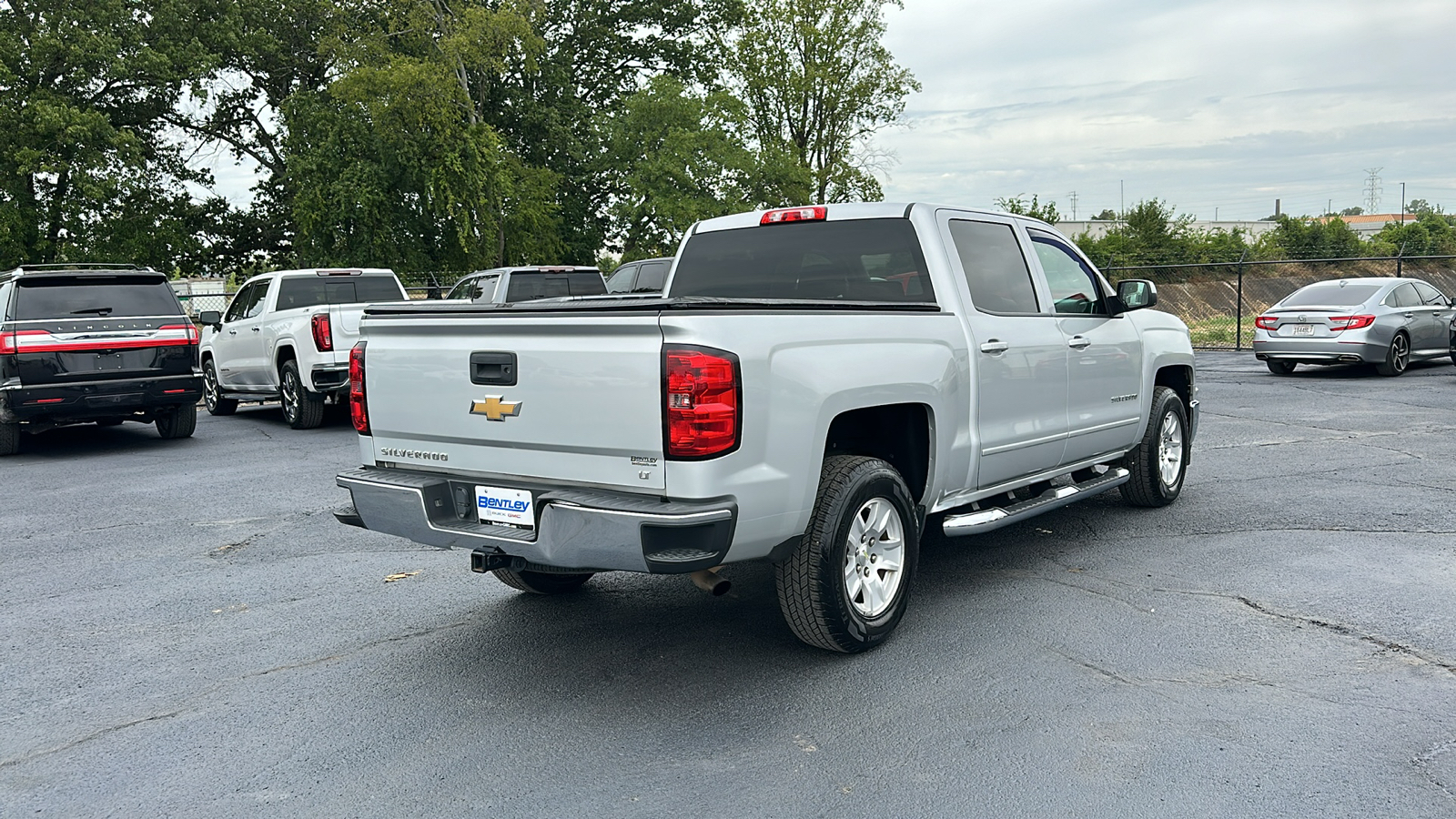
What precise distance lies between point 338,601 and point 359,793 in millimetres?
2400

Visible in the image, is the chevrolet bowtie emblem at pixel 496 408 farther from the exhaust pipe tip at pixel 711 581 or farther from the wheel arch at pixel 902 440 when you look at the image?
the wheel arch at pixel 902 440

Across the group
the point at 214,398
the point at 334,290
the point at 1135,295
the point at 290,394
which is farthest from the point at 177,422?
the point at 1135,295

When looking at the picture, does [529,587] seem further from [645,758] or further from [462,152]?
[462,152]

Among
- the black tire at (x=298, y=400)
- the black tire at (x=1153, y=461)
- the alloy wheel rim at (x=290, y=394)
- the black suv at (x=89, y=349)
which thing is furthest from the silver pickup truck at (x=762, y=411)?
the alloy wheel rim at (x=290, y=394)

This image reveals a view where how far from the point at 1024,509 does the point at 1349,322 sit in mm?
13487

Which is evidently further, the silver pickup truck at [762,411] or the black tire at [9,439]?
the black tire at [9,439]

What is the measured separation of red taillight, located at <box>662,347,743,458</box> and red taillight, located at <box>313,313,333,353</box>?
1001 cm

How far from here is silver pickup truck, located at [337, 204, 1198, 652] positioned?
4043 mm

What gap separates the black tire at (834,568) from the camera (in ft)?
14.8

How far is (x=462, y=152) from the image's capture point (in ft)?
100

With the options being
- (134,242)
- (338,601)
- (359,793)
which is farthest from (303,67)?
(359,793)

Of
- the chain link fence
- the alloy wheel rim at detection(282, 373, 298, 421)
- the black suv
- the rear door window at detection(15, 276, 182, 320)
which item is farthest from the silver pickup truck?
the chain link fence

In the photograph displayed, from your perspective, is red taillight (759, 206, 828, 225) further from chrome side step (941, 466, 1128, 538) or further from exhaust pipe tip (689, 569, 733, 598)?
exhaust pipe tip (689, 569, 733, 598)

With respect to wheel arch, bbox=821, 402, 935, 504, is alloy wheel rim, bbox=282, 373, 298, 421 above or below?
below
